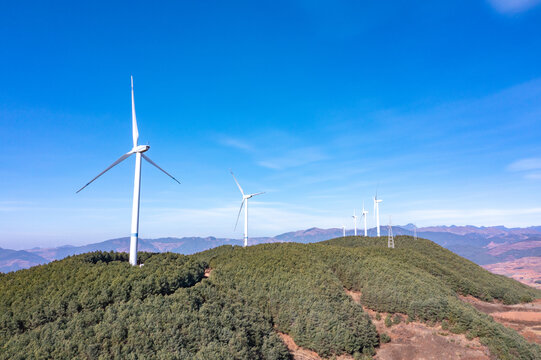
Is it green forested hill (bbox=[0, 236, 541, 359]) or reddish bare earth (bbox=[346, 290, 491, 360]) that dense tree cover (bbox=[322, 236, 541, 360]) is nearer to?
green forested hill (bbox=[0, 236, 541, 359])

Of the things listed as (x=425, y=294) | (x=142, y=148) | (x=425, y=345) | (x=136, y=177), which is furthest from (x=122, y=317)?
(x=425, y=294)

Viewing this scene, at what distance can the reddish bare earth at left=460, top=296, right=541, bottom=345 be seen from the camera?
2991cm

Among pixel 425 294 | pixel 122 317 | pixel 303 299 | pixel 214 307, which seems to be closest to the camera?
pixel 122 317

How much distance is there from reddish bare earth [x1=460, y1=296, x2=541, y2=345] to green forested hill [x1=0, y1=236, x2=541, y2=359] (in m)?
8.39

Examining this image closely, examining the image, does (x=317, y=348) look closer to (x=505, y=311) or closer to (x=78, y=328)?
(x=78, y=328)

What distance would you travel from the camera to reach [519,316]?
1398 inches

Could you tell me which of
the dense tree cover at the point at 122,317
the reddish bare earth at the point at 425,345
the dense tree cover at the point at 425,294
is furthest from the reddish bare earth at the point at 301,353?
the dense tree cover at the point at 425,294

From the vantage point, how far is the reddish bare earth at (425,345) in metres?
21.5

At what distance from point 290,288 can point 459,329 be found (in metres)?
13.8

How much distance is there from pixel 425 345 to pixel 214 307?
16.5m

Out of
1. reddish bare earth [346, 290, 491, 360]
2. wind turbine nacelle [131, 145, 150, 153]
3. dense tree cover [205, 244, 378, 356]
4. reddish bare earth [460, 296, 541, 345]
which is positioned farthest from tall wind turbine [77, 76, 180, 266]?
reddish bare earth [460, 296, 541, 345]

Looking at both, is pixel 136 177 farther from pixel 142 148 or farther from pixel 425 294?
pixel 425 294

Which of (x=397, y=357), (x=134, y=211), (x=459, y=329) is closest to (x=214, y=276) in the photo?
(x=134, y=211)

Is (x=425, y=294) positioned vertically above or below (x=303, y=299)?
below
